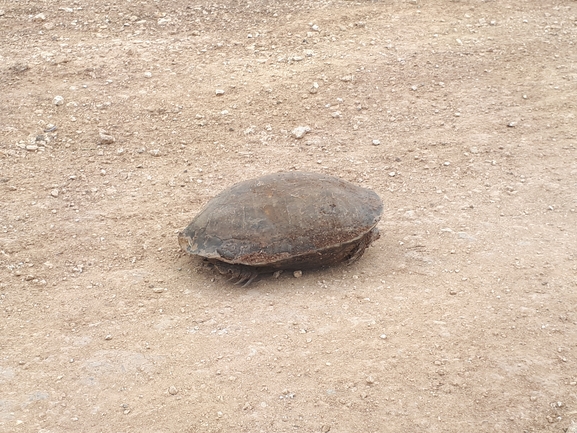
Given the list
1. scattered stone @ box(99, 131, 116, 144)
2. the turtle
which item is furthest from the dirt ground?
the turtle

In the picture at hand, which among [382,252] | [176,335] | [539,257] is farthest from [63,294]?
[539,257]

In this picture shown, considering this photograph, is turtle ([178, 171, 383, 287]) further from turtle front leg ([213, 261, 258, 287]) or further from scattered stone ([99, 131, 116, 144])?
scattered stone ([99, 131, 116, 144])

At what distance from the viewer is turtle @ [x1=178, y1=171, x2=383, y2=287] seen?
18.7 ft

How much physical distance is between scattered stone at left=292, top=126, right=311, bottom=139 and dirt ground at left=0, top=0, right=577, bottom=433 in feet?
0.23

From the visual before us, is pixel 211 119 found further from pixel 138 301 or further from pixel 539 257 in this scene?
pixel 539 257

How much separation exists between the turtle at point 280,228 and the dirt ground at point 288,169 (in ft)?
0.79

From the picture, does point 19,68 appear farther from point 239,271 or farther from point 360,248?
point 360,248

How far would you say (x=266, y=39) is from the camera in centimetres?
1054

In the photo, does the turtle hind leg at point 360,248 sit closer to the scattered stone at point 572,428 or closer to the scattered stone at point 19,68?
the scattered stone at point 572,428

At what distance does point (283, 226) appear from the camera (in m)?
5.73

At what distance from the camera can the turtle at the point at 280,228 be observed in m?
5.69

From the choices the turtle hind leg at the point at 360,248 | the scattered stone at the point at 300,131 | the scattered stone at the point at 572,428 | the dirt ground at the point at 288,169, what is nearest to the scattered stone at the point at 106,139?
the dirt ground at the point at 288,169

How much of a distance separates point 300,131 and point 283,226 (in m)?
3.08

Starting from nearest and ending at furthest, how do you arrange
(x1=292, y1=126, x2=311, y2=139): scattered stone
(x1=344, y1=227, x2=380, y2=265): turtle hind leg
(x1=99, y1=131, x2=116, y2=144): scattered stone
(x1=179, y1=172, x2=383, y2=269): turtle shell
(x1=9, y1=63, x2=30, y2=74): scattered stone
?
(x1=179, y1=172, x2=383, y2=269): turtle shell < (x1=344, y1=227, x2=380, y2=265): turtle hind leg < (x1=99, y1=131, x2=116, y2=144): scattered stone < (x1=292, y1=126, x2=311, y2=139): scattered stone < (x1=9, y1=63, x2=30, y2=74): scattered stone
